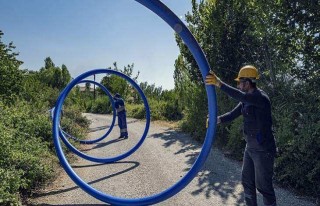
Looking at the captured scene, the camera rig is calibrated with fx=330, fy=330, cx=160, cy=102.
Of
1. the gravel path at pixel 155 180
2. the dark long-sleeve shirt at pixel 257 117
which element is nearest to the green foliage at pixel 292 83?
the gravel path at pixel 155 180

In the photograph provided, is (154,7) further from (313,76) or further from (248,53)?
(248,53)

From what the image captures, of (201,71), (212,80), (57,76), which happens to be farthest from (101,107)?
(212,80)

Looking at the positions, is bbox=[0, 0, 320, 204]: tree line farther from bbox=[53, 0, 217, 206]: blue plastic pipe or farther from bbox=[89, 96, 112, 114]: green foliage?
bbox=[89, 96, 112, 114]: green foliage

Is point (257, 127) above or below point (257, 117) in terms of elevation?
below

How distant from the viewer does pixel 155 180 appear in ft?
22.9

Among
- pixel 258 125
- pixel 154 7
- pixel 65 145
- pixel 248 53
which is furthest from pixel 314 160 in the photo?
pixel 65 145

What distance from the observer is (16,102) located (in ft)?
30.8

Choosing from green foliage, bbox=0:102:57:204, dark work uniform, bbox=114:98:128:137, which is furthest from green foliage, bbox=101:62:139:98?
green foliage, bbox=0:102:57:204

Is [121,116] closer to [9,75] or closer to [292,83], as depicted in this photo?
[9,75]

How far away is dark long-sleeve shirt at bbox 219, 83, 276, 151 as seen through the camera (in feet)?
13.4

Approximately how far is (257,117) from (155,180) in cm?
341

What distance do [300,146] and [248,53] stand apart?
17.9 feet

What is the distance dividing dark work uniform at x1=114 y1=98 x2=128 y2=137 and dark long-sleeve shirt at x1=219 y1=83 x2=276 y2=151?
9543mm

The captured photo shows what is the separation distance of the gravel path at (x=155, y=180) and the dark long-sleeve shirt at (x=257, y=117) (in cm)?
171
